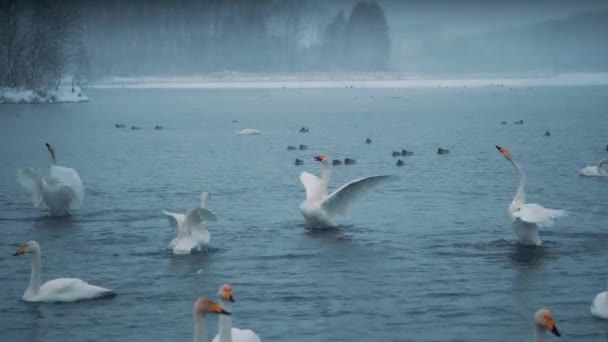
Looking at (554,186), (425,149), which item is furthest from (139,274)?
(425,149)

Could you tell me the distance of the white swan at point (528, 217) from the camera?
51.6ft

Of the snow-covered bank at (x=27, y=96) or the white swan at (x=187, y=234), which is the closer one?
the white swan at (x=187, y=234)

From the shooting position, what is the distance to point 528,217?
52.0ft

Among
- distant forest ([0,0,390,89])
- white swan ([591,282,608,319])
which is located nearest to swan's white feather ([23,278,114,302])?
white swan ([591,282,608,319])

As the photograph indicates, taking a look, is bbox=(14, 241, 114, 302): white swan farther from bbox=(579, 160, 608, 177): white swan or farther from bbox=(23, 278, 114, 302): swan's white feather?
bbox=(579, 160, 608, 177): white swan

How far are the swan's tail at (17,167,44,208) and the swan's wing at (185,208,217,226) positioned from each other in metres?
4.20

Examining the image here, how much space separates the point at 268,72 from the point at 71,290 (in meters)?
173

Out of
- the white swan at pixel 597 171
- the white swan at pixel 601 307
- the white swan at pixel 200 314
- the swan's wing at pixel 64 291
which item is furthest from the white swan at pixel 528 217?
the white swan at pixel 597 171

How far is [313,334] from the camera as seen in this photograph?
1248 centimetres

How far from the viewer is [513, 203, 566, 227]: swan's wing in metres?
15.7

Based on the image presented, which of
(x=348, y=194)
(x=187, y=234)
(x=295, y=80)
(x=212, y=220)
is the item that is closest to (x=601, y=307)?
(x=212, y=220)

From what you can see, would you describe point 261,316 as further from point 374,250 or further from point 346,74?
point 346,74

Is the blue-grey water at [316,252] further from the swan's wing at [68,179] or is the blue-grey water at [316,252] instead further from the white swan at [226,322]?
the white swan at [226,322]

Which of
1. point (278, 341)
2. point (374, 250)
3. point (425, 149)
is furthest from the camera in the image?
point (425, 149)
